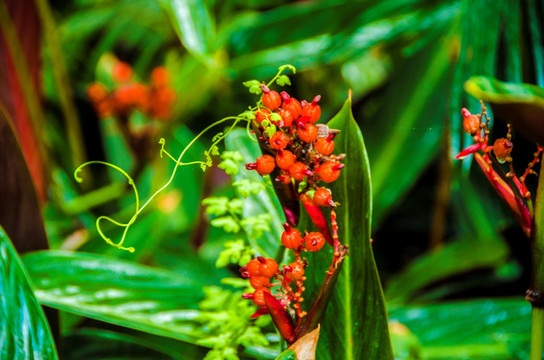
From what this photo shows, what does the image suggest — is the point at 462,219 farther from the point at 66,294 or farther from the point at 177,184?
the point at 66,294

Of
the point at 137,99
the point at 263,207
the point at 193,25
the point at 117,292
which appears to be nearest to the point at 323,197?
the point at 263,207

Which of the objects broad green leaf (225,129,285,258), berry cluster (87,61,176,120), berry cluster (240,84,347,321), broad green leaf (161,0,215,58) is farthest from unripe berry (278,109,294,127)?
berry cluster (87,61,176,120)

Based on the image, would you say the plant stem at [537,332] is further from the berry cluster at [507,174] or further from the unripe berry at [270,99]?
the unripe berry at [270,99]

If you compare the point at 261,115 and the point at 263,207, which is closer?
the point at 261,115

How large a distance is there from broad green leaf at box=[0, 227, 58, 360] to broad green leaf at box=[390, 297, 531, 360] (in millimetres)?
408

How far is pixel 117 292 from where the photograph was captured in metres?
0.40

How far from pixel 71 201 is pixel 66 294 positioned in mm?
530

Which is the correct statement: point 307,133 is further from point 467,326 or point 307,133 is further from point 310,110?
point 467,326

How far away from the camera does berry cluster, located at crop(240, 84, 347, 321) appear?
0.76 feet

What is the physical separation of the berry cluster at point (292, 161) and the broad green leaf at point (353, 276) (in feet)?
0.11

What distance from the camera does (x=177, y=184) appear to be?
100cm

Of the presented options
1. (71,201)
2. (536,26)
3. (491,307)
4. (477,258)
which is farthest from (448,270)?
(71,201)

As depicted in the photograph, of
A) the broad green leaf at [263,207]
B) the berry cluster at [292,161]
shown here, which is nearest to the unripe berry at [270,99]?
the berry cluster at [292,161]

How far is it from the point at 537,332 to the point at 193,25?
1.67 feet
